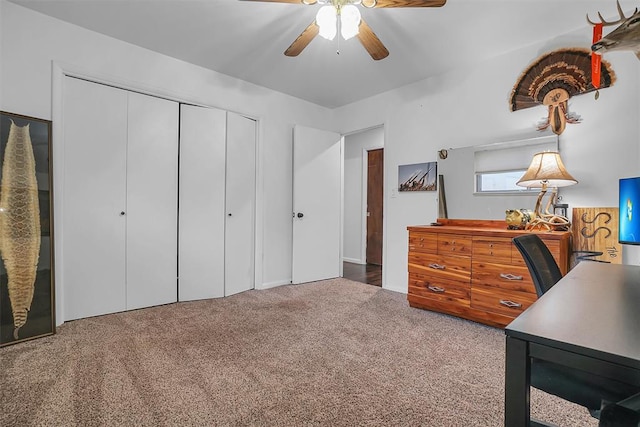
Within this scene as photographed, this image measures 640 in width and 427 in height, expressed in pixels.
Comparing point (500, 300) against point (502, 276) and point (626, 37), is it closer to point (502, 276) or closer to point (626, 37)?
point (502, 276)

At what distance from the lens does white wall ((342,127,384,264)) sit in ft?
19.5

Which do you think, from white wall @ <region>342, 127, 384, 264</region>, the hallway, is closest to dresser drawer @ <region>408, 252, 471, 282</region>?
the hallway

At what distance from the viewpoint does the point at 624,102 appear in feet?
7.98

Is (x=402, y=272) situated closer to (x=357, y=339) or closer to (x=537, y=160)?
(x=357, y=339)

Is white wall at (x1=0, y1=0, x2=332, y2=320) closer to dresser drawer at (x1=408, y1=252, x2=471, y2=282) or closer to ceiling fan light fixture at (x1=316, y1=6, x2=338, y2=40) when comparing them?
dresser drawer at (x1=408, y1=252, x2=471, y2=282)

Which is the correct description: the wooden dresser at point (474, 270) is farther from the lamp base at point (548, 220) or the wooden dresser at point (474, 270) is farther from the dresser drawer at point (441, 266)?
the lamp base at point (548, 220)

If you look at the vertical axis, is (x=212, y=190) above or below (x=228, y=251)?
above

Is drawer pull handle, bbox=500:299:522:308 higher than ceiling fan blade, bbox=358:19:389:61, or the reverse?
ceiling fan blade, bbox=358:19:389:61

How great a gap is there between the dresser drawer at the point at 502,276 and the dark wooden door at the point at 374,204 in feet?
9.74

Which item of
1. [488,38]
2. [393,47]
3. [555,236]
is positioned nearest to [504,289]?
[555,236]

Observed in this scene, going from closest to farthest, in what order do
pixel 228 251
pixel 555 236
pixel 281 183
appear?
pixel 555 236, pixel 228 251, pixel 281 183

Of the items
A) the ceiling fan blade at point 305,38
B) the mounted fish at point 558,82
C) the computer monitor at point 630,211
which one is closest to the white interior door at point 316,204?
the ceiling fan blade at point 305,38

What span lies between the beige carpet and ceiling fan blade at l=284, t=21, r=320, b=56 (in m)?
2.28

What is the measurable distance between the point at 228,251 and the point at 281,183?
1.16 m
